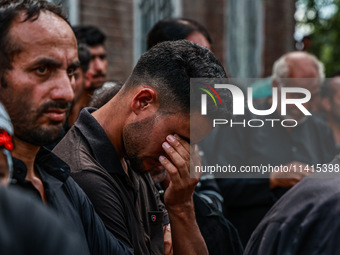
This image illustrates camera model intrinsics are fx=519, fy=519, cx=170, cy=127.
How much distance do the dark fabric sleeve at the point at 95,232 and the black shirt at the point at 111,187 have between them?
0.11m

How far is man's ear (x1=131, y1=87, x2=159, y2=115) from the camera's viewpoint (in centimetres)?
231

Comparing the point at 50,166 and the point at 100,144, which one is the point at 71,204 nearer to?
the point at 50,166

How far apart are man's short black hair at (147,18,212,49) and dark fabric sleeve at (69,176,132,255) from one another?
1.94 m

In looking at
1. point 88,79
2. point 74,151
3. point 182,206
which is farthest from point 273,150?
point 74,151

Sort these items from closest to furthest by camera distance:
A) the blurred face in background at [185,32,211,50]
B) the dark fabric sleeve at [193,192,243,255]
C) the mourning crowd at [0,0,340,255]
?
the mourning crowd at [0,0,340,255]
the dark fabric sleeve at [193,192,243,255]
the blurred face in background at [185,32,211,50]

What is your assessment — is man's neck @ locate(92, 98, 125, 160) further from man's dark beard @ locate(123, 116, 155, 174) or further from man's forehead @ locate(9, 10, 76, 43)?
man's forehead @ locate(9, 10, 76, 43)

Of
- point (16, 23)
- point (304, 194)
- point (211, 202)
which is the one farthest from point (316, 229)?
point (211, 202)

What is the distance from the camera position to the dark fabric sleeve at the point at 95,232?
189 cm

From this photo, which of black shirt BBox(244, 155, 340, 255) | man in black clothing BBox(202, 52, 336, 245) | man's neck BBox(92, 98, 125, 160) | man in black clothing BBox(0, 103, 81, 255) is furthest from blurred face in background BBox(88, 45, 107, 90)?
man in black clothing BBox(0, 103, 81, 255)

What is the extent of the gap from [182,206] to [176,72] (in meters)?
0.62

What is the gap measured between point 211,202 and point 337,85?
2839 mm

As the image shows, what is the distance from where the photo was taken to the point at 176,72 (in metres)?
2.31

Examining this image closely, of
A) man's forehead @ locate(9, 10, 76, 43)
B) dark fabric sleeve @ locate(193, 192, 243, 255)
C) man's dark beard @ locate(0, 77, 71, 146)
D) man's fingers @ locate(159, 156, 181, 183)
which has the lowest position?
dark fabric sleeve @ locate(193, 192, 243, 255)

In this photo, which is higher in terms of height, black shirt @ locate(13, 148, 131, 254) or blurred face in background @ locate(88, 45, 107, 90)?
blurred face in background @ locate(88, 45, 107, 90)
